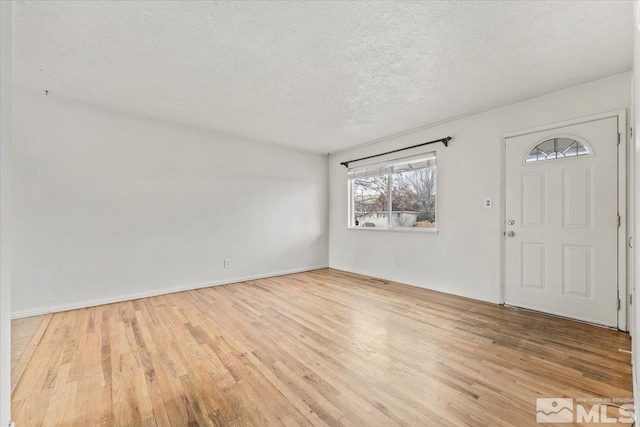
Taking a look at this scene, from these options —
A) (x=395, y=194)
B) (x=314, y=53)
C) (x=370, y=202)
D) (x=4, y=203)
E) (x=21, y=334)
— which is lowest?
(x=21, y=334)

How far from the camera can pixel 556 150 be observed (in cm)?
298

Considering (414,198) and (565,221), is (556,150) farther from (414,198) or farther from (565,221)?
(414,198)

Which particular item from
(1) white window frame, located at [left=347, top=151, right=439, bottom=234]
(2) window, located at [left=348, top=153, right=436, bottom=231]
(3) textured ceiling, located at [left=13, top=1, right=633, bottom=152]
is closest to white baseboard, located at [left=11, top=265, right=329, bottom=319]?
(1) white window frame, located at [left=347, top=151, right=439, bottom=234]

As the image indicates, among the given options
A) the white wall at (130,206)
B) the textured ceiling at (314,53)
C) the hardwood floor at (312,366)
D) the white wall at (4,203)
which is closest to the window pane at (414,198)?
the textured ceiling at (314,53)

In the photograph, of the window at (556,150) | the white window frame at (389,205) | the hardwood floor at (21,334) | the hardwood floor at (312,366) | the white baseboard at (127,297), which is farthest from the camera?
the white window frame at (389,205)

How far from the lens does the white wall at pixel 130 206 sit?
3.05 metres

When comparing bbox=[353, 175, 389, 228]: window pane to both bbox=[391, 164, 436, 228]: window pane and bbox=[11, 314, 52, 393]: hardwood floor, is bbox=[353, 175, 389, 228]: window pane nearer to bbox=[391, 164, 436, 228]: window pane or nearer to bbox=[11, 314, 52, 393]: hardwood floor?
bbox=[391, 164, 436, 228]: window pane

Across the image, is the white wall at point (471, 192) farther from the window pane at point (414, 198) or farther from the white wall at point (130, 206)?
the white wall at point (130, 206)

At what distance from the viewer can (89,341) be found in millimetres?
2420

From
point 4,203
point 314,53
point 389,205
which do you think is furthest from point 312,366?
point 389,205

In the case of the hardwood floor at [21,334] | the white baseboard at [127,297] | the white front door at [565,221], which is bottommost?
the hardwood floor at [21,334]

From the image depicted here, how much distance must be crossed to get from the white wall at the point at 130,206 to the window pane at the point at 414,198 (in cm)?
203

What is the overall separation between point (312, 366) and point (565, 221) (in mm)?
3011

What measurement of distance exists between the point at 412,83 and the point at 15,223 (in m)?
4.50
